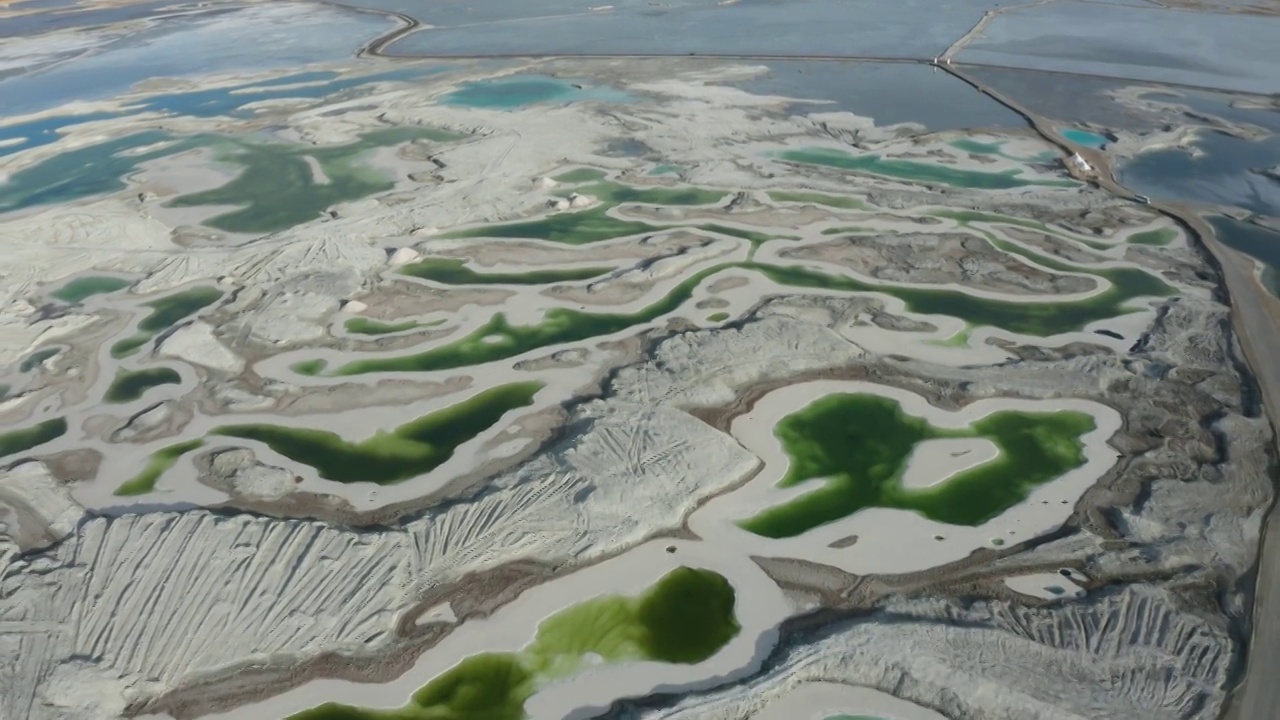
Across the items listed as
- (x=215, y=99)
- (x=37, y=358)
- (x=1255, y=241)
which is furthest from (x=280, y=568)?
(x=215, y=99)

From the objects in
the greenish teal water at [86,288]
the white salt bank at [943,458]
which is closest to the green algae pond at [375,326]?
the greenish teal water at [86,288]

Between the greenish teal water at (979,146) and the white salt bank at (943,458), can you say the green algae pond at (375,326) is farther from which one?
the greenish teal water at (979,146)

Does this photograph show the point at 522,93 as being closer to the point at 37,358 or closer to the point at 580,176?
the point at 580,176

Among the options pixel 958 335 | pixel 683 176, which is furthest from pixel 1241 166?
pixel 683 176

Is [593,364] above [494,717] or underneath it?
above

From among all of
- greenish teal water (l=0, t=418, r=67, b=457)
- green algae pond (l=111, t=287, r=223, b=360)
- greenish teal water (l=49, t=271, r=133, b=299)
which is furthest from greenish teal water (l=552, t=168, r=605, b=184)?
greenish teal water (l=0, t=418, r=67, b=457)

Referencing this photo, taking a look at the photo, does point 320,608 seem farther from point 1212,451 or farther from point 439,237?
point 1212,451
